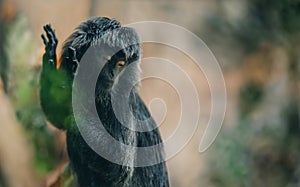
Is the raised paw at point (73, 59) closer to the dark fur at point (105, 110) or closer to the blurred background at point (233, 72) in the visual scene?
the dark fur at point (105, 110)

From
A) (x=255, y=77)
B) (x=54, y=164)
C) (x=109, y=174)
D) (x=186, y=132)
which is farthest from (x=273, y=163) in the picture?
(x=109, y=174)

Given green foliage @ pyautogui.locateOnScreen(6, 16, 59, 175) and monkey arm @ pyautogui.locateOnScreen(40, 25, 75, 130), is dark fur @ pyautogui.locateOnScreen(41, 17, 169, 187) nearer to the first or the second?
monkey arm @ pyautogui.locateOnScreen(40, 25, 75, 130)

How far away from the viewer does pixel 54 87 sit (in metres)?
0.89

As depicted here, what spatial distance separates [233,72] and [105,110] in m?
0.86

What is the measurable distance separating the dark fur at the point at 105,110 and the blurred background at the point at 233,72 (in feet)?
0.67

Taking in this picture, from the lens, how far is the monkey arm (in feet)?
2.80

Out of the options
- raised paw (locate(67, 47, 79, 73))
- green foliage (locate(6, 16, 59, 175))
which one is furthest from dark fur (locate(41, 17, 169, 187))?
green foliage (locate(6, 16, 59, 175))

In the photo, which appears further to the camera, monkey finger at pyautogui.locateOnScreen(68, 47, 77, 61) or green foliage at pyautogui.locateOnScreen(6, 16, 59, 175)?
green foliage at pyautogui.locateOnScreen(6, 16, 59, 175)

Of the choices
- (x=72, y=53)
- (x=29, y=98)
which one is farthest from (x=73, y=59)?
(x=29, y=98)

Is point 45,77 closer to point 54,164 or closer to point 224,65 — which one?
point 54,164

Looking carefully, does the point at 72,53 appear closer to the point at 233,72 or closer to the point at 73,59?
the point at 73,59

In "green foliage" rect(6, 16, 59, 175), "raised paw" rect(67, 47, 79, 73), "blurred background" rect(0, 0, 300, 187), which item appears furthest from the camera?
"blurred background" rect(0, 0, 300, 187)

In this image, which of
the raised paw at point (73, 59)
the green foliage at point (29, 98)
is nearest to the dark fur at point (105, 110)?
the raised paw at point (73, 59)

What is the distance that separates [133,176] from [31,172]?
0.73 feet
